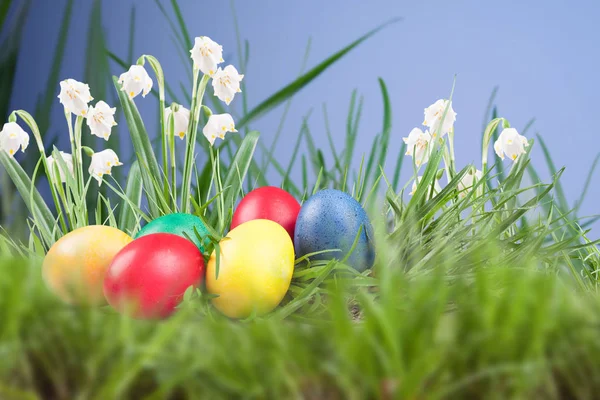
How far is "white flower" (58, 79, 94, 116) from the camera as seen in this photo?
2.75ft

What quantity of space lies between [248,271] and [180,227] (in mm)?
140

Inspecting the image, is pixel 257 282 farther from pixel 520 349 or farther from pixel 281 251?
pixel 520 349

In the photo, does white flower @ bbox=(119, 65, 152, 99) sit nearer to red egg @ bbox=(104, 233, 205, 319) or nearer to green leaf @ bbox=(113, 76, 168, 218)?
green leaf @ bbox=(113, 76, 168, 218)

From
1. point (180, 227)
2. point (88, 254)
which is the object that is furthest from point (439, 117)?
point (88, 254)

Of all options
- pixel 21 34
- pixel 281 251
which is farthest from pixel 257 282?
pixel 21 34

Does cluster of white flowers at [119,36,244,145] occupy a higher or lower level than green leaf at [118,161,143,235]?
higher

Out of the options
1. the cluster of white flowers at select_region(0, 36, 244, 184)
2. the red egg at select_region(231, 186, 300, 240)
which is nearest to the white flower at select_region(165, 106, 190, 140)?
the cluster of white flowers at select_region(0, 36, 244, 184)

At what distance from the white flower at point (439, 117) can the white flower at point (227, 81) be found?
11.9 inches

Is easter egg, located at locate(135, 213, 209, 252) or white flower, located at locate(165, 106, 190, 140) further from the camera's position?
white flower, located at locate(165, 106, 190, 140)

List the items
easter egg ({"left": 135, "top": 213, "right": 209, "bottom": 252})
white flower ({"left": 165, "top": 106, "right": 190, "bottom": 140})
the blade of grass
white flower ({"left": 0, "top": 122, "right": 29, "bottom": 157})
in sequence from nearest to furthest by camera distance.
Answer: easter egg ({"left": 135, "top": 213, "right": 209, "bottom": 252}) → white flower ({"left": 0, "top": 122, "right": 29, "bottom": 157}) → white flower ({"left": 165, "top": 106, "right": 190, "bottom": 140}) → the blade of grass

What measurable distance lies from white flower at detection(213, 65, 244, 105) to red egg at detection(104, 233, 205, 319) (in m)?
0.37

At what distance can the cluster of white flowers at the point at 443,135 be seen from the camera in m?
0.84

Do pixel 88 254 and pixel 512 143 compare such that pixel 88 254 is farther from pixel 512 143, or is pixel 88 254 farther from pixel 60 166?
pixel 512 143

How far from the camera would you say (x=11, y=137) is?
827mm
